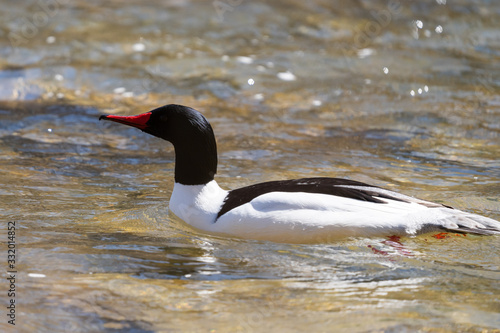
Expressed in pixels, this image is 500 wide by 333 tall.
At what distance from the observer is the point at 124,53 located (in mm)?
13773

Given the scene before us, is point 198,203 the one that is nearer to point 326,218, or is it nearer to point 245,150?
point 326,218

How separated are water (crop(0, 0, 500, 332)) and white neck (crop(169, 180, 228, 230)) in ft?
0.39

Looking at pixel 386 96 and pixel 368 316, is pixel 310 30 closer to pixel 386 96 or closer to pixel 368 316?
pixel 386 96

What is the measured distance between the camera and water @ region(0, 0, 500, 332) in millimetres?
4785

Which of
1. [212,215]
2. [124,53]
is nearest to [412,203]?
[212,215]

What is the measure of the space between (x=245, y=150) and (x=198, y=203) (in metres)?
2.89

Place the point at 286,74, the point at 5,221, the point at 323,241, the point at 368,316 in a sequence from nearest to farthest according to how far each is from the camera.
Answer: the point at 368,316
the point at 323,241
the point at 5,221
the point at 286,74

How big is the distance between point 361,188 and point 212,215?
4.24ft

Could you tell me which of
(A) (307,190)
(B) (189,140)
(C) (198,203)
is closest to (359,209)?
(A) (307,190)

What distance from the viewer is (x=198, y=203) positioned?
6320 millimetres

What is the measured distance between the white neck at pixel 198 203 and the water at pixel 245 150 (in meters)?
0.12

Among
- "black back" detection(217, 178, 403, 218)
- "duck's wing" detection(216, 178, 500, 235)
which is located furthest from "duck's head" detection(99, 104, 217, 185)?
"duck's wing" detection(216, 178, 500, 235)

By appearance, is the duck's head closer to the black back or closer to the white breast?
the black back

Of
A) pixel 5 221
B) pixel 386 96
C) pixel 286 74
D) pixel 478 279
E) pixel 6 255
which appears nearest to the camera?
pixel 478 279
